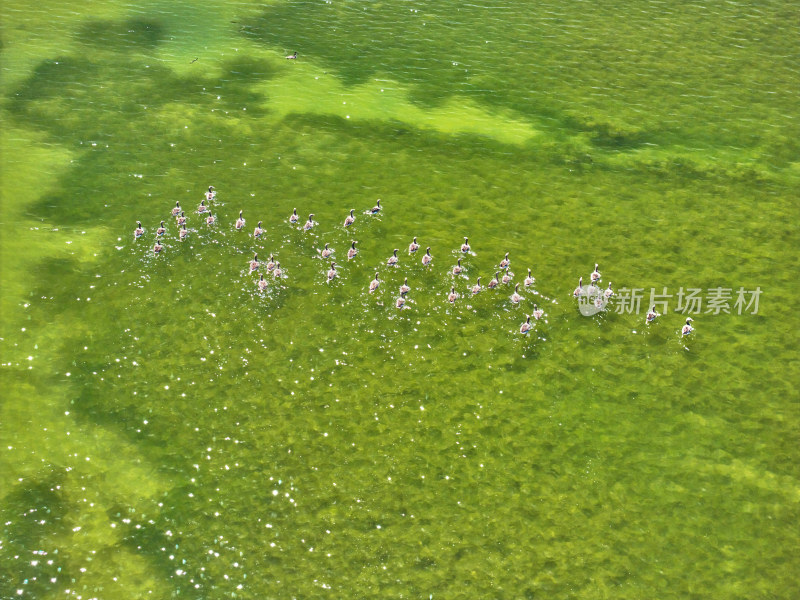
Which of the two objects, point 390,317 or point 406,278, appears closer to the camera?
point 390,317

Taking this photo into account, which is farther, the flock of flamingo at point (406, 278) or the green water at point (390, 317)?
the flock of flamingo at point (406, 278)

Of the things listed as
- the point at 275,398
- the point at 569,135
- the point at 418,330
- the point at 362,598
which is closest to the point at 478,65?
the point at 569,135

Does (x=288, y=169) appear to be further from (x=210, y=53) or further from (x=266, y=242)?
(x=210, y=53)

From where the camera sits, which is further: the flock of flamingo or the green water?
the flock of flamingo

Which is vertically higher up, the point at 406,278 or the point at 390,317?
the point at 406,278
